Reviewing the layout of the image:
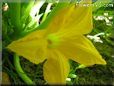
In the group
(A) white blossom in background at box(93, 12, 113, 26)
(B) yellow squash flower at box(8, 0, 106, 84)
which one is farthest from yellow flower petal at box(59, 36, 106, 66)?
(A) white blossom in background at box(93, 12, 113, 26)

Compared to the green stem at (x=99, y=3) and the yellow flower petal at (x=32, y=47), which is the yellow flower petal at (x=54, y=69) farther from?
the green stem at (x=99, y=3)

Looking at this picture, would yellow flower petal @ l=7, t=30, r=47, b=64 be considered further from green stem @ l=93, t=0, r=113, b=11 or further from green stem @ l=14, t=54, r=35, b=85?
green stem @ l=93, t=0, r=113, b=11

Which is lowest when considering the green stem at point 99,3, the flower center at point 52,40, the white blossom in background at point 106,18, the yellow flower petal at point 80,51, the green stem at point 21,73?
the green stem at point 21,73

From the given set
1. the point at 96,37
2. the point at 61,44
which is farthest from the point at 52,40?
the point at 96,37

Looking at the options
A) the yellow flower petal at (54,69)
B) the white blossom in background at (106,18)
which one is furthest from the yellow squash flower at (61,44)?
the white blossom in background at (106,18)

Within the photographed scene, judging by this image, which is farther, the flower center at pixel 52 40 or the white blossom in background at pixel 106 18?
the white blossom in background at pixel 106 18

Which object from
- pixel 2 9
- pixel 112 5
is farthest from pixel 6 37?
pixel 112 5

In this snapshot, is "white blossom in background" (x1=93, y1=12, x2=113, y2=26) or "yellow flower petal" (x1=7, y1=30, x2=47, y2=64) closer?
"yellow flower petal" (x1=7, y1=30, x2=47, y2=64)

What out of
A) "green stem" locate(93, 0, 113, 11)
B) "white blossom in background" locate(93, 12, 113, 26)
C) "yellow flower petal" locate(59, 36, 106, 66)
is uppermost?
"green stem" locate(93, 0, 113, 11)
